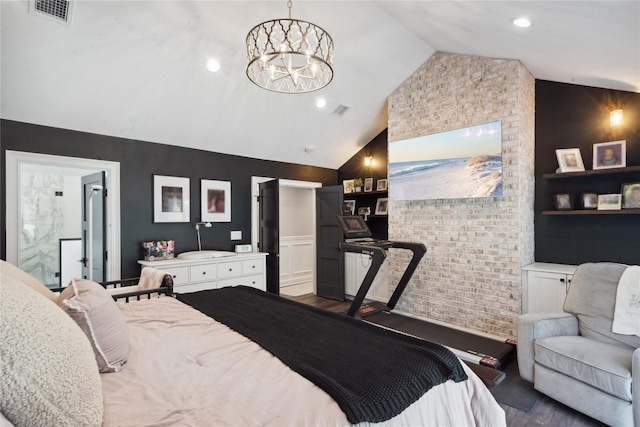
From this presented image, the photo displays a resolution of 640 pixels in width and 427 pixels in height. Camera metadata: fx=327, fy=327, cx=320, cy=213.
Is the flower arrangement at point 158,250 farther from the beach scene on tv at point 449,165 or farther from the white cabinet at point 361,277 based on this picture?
the beach scene on tv at point 449,165

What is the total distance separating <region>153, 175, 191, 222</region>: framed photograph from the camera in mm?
4230

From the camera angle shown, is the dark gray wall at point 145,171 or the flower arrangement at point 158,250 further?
the flower arrangement at point 158,250

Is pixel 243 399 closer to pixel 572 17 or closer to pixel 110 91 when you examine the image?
pixel 572 17

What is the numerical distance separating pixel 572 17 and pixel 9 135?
5036 mm

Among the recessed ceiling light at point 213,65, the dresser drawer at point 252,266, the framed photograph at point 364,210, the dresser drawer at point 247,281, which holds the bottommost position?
the dresser drawer at point 247,281

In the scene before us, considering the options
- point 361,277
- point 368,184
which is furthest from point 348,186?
point 361,277

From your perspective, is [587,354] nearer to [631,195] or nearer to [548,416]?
[548,416]

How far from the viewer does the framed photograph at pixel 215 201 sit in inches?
185

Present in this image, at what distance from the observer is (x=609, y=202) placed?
11.3 feet

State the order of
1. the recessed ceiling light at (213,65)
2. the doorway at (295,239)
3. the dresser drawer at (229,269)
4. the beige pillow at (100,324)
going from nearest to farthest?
the beige pillow at (100,324) → the recessed ceiling light at (213,65) → the dresser drawer at (229,269) → the doorway at (295,239)

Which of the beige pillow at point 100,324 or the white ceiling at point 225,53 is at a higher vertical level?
the white ceiling at point 225,53

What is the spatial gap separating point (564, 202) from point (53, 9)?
5.25 meters

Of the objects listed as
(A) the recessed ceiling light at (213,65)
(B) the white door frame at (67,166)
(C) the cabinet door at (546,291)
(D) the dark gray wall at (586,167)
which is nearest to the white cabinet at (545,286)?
(C) the cabinet door at (546,291)

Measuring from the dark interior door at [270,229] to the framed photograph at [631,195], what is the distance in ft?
13.3
